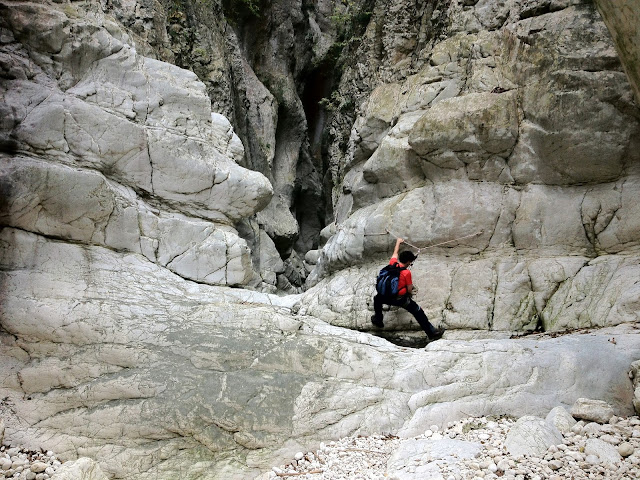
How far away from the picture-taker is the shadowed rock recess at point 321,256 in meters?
→ 7.16

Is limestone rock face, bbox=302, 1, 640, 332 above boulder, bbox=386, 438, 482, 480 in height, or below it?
above

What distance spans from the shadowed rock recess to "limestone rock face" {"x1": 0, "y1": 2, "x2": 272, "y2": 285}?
0.04 m

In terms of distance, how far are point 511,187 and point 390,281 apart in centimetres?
397

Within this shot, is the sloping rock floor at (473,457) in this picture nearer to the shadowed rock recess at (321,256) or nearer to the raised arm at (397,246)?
the shadowed rock recess at (321,256)

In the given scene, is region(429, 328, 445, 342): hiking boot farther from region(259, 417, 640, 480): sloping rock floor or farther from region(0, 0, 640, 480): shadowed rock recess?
region(259, 417, 640, 480): sloping rock floor

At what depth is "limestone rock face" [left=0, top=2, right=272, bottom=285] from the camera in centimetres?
966

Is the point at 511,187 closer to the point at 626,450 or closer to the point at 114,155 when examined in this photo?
the point at 626,450

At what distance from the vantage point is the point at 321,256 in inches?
577

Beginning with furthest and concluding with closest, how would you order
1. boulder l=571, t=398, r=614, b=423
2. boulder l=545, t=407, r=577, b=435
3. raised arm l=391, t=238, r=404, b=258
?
1. raised arm l=391, t=238, r=404, b=258
2. boulder l=571, t=398, r=614, b=423
3. boulder l=545, t=407, r=577, b=435

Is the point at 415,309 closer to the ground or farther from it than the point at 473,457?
farther from it

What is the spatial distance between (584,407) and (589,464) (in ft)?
5.24

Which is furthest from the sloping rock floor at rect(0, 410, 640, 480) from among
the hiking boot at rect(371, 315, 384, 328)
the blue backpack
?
the hiking boot at rect(371, 315, 384, 328)

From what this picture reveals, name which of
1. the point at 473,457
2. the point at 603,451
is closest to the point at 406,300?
the point at 473,457

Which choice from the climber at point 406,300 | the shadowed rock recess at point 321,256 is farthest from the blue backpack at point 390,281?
the shadowed rock recess at point 321,256
